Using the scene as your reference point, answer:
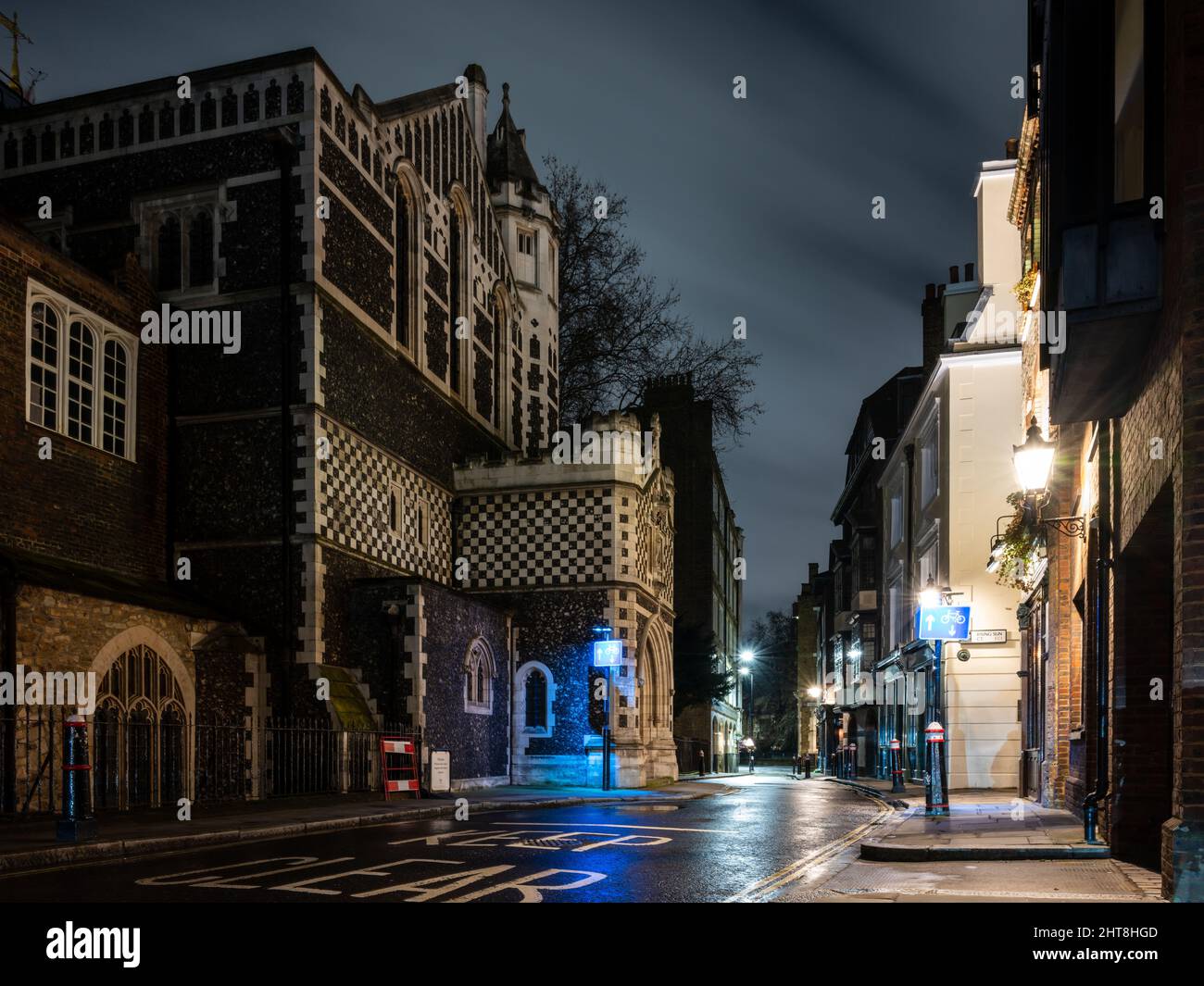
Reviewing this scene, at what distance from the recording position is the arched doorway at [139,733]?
54.1ft

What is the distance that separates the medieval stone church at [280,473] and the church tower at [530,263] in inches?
150

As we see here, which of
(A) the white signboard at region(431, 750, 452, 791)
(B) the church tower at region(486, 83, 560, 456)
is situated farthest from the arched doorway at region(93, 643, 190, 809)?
(B) the church tower at region(486, 83, 560, 456)

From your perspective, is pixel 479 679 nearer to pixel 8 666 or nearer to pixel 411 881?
pixel 8 666

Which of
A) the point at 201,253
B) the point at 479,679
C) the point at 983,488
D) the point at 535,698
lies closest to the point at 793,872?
the point at 479,679

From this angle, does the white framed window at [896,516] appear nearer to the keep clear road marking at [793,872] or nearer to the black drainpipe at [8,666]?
the keep clear road marking at [793,872]

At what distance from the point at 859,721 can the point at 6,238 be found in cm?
4001

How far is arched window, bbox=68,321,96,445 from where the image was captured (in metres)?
19.5

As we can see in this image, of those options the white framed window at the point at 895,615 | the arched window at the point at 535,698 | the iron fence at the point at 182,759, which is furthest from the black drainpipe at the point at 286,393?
the white framed window at the point at 895,615

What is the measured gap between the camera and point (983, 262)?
27.8 m

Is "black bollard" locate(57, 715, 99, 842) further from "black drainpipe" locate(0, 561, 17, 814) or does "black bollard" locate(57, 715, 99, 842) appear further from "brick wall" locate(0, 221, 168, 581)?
"brick wall" locate(0, 221, 168, 581)

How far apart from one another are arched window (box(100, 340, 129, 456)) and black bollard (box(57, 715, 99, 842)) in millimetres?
9414

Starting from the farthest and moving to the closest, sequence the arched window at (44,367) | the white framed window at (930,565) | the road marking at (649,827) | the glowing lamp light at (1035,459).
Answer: the white framed window at (930,565)
the arched window at (44,367)
the road marking at (649,827)
the glowing lamp light at (1035,459)
